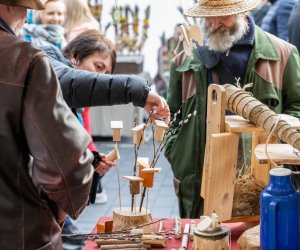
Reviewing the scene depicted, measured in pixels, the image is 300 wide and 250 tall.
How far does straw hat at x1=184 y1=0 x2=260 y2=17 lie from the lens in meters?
2.85

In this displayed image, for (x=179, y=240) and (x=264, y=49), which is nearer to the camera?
(x=179, y=240)

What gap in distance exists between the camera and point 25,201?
1.86 m

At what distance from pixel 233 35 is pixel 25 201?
145cm

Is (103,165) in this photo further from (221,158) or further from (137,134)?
(221,158)

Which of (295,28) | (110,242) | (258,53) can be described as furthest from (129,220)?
(295,28)

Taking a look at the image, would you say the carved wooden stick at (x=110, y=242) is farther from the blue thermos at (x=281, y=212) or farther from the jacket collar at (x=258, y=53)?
the jacket collar at (x=258, y=53)

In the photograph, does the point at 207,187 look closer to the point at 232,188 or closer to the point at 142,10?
the point at 232,188

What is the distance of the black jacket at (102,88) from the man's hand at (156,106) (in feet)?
0.07

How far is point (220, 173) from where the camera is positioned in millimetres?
2176

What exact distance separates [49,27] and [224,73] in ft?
7.94

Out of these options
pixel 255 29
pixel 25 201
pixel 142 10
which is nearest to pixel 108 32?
pixel 142 10

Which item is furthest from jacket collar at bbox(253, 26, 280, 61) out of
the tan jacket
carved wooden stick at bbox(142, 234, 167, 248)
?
the tan jacket

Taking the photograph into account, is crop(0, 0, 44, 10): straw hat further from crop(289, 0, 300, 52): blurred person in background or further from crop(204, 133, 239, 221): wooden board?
crop(289, 0, 300, 52): blurred person in background

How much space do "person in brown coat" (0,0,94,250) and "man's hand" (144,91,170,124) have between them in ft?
1.64
